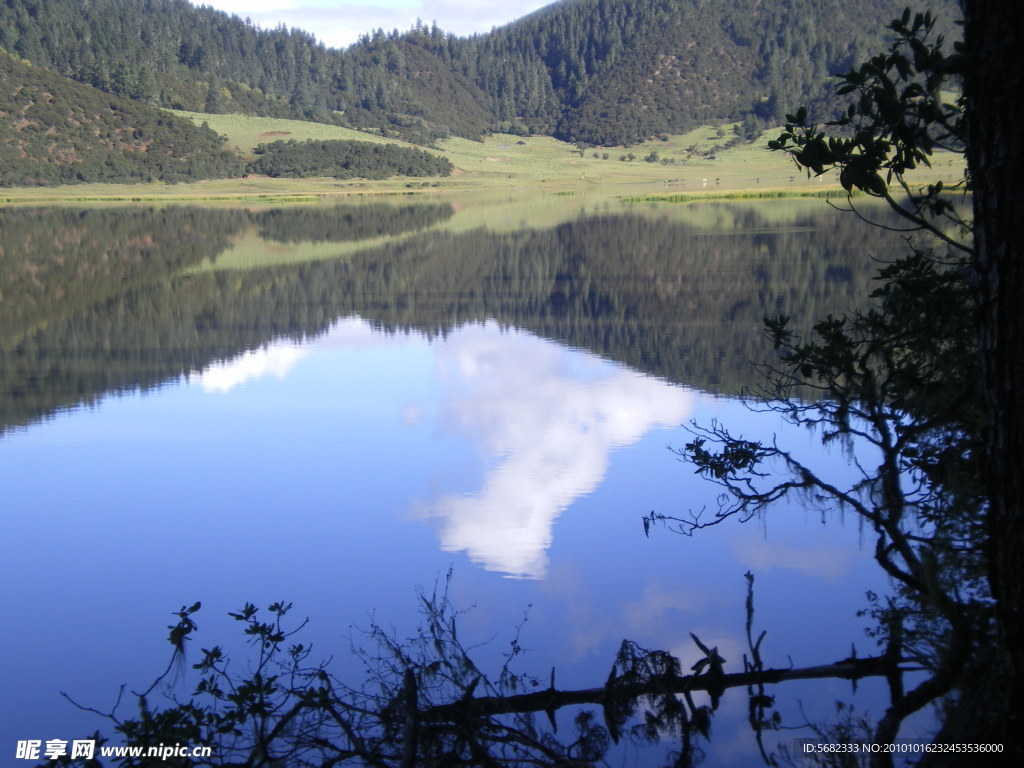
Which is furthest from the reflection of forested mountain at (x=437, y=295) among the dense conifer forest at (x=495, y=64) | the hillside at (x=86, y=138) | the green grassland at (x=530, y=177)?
the dense conifer forest at (x=495, y=64)

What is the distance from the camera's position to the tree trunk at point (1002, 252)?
8.47 ft

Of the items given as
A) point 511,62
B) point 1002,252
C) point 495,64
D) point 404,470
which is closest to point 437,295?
point 404,470

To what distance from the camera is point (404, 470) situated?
9484mm

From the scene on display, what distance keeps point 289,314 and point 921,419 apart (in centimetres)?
1657

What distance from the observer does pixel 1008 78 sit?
8.52 feet

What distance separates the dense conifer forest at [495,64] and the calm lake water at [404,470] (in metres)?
83.2

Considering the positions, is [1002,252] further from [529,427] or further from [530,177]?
[530,177]

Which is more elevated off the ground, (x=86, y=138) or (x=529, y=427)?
(x=86, y=138)

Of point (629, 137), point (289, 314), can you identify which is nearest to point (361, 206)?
point (289, 314)

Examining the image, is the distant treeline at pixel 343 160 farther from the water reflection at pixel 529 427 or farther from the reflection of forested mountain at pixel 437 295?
the water reflection at pixel 529 427

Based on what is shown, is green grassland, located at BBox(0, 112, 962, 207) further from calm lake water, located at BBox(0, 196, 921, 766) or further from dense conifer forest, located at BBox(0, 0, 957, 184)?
calm lake water, located at BBox(0, 196, 921, 766)

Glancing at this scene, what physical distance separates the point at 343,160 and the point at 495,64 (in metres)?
76.0

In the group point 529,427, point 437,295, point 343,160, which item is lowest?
point 529,427

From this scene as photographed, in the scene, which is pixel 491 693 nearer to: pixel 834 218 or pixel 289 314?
pixel 289 314
